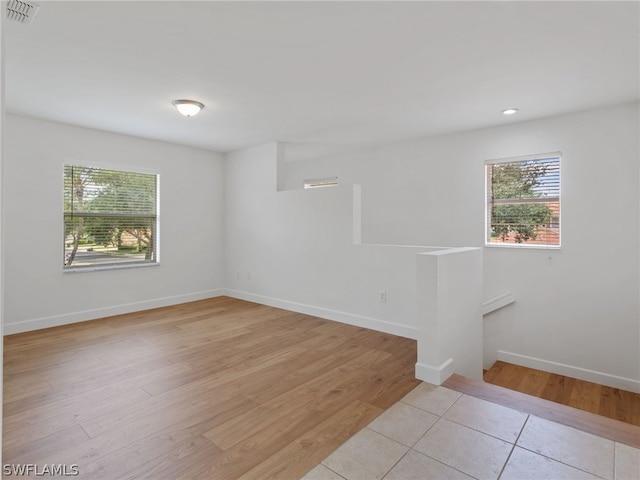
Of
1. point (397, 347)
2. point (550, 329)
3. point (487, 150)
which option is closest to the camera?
point (397, 347)

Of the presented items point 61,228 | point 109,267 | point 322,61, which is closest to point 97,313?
point 109,267

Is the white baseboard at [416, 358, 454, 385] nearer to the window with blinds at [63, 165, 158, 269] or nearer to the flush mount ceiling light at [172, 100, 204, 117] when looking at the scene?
the flush mount ceiling light at [172, 100, 204, 117]

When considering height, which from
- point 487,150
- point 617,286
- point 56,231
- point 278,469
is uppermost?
point 487,150

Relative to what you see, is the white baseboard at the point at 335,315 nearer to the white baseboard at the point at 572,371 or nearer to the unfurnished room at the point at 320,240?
the unfurnished room at the point at 320,240

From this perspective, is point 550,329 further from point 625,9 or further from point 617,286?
point 625,9

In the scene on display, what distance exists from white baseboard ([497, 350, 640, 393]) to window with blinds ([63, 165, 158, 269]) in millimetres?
5033

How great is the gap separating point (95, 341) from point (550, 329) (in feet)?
16.4

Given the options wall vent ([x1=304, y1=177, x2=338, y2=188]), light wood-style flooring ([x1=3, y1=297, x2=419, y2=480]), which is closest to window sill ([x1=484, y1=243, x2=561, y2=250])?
light wood-style flooring ([x1=3, y1=297, x2=419, y2=480])

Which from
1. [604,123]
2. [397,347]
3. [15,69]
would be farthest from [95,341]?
[604,123]

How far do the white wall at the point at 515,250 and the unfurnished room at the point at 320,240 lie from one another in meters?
0.03

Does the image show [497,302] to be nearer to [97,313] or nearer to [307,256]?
[307,256]

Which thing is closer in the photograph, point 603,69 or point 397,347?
point 603,69

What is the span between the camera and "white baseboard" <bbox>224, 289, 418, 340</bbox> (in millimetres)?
4055

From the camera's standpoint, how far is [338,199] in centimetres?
458
